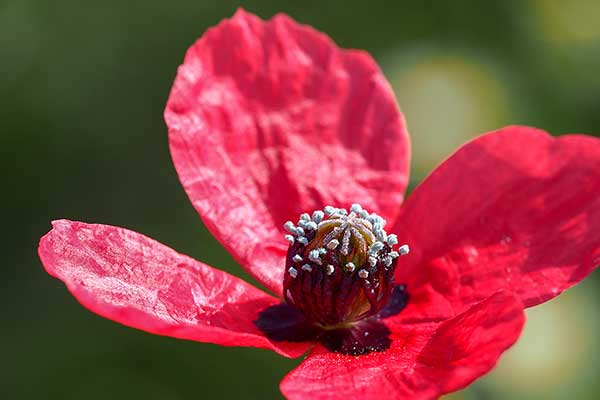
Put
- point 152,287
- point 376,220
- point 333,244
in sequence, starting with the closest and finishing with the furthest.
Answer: point 152,287 → point 333,244 → point 376,220

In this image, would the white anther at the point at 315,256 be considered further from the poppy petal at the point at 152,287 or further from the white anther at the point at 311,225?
the poppy petal at the point at 152,287

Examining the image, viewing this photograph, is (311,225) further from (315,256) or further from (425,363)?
(425,363)

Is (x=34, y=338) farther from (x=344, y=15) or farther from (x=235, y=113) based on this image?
(x=344, y=15)

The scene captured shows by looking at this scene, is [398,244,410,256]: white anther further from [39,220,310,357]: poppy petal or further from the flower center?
[39,220,310,357]: poppy petal

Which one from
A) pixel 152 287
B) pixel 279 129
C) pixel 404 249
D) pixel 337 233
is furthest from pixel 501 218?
pixel 152 287

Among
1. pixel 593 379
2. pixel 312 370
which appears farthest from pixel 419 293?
pixel 593 379

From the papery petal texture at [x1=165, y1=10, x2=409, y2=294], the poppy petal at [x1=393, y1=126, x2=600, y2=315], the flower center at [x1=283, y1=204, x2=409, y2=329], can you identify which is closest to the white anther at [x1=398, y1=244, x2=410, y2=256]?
the flower center at [x1=283, y1=204, x2=409, y2=329]

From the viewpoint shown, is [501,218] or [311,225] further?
[501,218]
